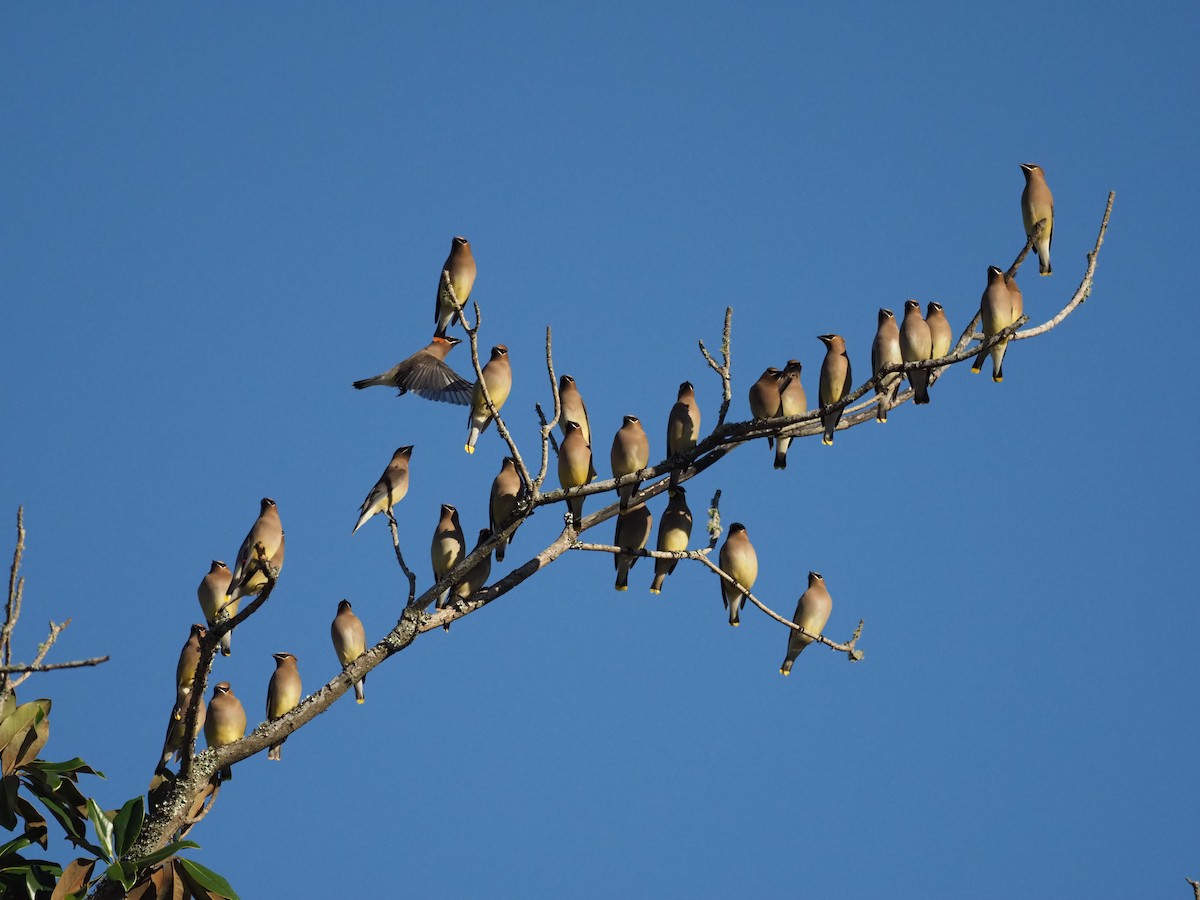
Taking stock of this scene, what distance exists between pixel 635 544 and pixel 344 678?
5.97ft

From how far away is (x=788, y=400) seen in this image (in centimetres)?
655

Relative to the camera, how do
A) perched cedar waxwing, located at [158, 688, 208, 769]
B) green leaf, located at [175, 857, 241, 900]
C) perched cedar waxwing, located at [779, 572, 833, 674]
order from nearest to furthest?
green leaf, located at [175, 857, 241, 900], perched cedar waxwing, located at [158, 688, 208, 769], perched cedar waxwing, located at [779, 572, 833, 674]

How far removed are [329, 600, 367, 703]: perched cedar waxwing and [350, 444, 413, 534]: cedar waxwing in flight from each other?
17.8 inches

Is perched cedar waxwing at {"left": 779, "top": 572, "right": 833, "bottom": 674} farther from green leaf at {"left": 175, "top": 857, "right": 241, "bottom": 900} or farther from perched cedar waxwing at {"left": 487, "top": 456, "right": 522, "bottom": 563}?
green leaf at {"left": 175, "top": 857, "right": 241, "bottom": 900}

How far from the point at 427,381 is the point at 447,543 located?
1.18 metres

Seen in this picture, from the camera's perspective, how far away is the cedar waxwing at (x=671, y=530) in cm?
670

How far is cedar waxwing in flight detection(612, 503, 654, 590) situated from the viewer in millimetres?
6457

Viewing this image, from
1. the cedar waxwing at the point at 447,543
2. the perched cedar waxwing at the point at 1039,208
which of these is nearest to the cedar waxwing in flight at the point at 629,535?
the cedar waxwing at the point at 447,543

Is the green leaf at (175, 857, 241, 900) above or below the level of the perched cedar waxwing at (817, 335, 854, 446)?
below

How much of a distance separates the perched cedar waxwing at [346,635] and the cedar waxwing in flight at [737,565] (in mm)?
1741

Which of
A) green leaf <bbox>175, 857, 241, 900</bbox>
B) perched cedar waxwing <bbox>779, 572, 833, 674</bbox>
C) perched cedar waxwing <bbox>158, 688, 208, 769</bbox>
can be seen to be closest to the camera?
green leaf <bbox>175, 857, 241, 900</bbox>

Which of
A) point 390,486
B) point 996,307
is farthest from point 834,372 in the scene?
point 390,486

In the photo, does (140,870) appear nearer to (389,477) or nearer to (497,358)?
(389,477)

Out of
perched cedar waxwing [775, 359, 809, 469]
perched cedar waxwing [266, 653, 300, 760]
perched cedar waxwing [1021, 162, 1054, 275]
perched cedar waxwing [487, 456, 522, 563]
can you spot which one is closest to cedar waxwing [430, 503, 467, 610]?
perched cedar waxwing [487, 456, 522, 563]
